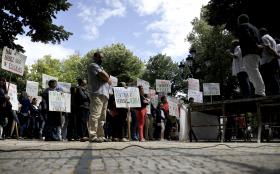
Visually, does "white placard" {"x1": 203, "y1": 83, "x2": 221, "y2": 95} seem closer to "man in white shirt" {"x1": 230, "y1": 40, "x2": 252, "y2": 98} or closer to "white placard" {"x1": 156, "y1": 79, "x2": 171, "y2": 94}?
"white placard" {"x1": 156, "y1": 79, "x2": 171, "y2": 94}

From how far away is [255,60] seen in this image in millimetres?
9680

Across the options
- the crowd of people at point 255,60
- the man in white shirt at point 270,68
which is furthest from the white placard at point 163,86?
the man in white shirt at point 270,68

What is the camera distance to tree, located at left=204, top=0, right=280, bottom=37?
23266 millimetres

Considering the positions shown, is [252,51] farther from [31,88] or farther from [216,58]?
[216,58]

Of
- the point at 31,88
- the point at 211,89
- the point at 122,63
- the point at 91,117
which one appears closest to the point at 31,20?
the point at 31,88

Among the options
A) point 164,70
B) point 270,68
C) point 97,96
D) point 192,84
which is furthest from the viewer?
point 164,70

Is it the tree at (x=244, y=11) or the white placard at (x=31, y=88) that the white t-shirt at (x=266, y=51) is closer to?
the white placard at (x=31, y=88)

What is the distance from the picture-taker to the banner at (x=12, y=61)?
14.1m

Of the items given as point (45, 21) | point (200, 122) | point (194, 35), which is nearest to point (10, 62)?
point (45, 21)

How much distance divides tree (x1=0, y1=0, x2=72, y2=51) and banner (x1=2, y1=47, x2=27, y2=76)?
3.57 meters

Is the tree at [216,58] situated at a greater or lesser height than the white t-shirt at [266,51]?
greater

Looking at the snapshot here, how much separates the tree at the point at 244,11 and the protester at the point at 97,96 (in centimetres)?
1524

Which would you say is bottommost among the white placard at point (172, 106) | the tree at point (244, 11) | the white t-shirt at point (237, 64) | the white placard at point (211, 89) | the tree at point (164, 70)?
the white placard at point (172, 106)

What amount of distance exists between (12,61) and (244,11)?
13890 mm
